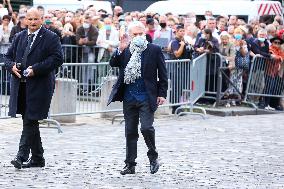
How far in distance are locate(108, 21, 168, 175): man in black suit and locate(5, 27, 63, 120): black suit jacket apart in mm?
773

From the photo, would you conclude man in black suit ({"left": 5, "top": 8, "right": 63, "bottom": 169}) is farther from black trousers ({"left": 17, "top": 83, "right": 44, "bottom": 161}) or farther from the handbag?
the handbag

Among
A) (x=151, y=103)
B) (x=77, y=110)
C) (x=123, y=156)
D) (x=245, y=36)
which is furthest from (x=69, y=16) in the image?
(x=151, y=103)

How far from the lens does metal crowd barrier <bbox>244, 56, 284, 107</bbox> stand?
22.3 metres

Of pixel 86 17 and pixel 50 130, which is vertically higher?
pixel 86 17

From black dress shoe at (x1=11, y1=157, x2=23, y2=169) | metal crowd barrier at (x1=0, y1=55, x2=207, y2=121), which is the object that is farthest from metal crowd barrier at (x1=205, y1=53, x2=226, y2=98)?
black dress shoe at (x1=11, y1=157, x2=23, y2=169)

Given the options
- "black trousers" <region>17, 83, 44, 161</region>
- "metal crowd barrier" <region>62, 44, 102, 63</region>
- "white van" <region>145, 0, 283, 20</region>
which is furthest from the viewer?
"white van" <region>145, 0, 283, 20</region>

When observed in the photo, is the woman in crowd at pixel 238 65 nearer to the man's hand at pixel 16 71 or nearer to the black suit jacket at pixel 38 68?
the black suit jacket at pixel 38 68

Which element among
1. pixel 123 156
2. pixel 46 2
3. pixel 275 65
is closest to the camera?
pixel 123 156

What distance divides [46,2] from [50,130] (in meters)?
11.9

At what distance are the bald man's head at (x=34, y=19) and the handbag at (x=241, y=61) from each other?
1032 centimetres

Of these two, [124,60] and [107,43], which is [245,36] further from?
[124,60]

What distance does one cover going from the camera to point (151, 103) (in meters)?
11.9

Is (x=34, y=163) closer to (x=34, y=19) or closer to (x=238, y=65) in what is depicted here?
(x=34, y=19)

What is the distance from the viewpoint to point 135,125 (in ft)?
39.6
